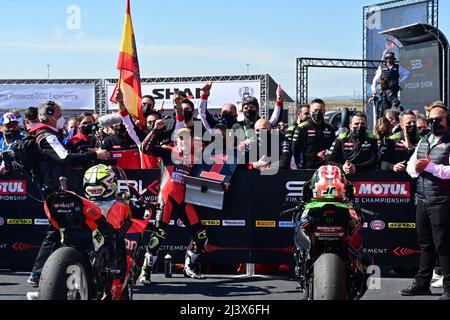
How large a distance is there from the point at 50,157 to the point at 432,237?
4.58m

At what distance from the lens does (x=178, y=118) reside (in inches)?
378

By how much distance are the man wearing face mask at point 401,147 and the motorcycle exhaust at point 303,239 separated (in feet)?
9.39

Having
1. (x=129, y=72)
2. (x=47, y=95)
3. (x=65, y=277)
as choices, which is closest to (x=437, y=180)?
(x=65, y=277)

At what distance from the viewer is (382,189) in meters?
8.99

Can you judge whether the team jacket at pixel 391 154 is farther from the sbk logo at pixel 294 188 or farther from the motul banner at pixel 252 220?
the sbk logo at pixel 294 188

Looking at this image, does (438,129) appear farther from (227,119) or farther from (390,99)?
(390,99)

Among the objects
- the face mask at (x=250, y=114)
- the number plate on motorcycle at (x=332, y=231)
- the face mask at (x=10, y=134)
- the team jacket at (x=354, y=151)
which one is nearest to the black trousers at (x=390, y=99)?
the face mask at (x=250, y=114)

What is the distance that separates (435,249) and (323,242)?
8.82 ft

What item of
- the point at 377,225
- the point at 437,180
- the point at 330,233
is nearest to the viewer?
the point at 330,233

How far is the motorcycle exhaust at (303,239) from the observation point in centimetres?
622

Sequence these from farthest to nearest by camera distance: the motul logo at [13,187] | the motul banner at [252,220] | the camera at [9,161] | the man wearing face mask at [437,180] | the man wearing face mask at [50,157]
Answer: the motul logo at [13,187]
the camera at [9,161]
the motul banner at [252,220]
the man wearing face mask at [50,157]
the man wearing face mask at [437,180]

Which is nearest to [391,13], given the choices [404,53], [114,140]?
[404,53]

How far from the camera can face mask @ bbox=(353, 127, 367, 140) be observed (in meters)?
8.90
